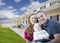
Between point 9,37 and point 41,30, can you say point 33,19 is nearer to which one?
point 41,30

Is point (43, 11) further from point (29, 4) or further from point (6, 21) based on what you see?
point (6, 21)

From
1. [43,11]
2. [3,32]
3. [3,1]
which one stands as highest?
[3,1]

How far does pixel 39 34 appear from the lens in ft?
5.91

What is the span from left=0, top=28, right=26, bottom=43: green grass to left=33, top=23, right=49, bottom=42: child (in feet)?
0.51

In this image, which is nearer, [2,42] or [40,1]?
[2,42]

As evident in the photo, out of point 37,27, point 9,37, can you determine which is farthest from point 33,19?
point 9,37

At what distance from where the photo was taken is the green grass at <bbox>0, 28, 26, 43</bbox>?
1793mm

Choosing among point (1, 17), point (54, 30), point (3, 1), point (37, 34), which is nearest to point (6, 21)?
point (1, 17)

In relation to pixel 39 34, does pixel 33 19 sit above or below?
above

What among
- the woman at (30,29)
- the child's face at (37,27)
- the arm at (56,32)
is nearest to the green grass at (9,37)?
the woman at (30,29)

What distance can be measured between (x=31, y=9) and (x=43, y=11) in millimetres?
144

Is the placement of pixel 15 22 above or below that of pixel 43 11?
below

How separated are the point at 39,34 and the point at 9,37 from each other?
0.35 metres

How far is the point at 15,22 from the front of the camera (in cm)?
185
